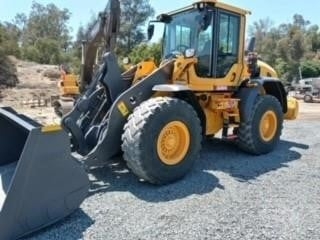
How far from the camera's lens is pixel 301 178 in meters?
5.26

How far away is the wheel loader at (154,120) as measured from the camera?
3520 mm

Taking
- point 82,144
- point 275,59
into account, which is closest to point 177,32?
point 82,144

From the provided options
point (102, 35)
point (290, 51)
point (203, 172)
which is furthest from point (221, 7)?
point (290, 51)

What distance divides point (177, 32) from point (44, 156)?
3.66 metres

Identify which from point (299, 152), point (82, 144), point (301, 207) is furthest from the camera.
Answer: point (299, 152)

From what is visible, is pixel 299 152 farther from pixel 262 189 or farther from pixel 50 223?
pixel 50 223

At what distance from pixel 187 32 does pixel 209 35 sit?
400mm

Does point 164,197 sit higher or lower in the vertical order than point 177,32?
lower

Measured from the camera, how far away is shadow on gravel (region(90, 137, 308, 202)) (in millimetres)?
4641

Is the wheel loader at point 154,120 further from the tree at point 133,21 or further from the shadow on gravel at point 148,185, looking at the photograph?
the tree at point 133,21

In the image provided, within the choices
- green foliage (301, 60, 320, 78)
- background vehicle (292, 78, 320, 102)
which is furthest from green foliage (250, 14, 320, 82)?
background vehicle (292, 78, 320, 102)

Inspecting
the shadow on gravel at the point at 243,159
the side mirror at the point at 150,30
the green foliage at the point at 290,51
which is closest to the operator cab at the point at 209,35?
the side mirror at the point at 150,30

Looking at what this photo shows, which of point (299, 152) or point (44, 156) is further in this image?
point (299, 152)

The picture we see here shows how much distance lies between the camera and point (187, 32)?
6.21 meters
